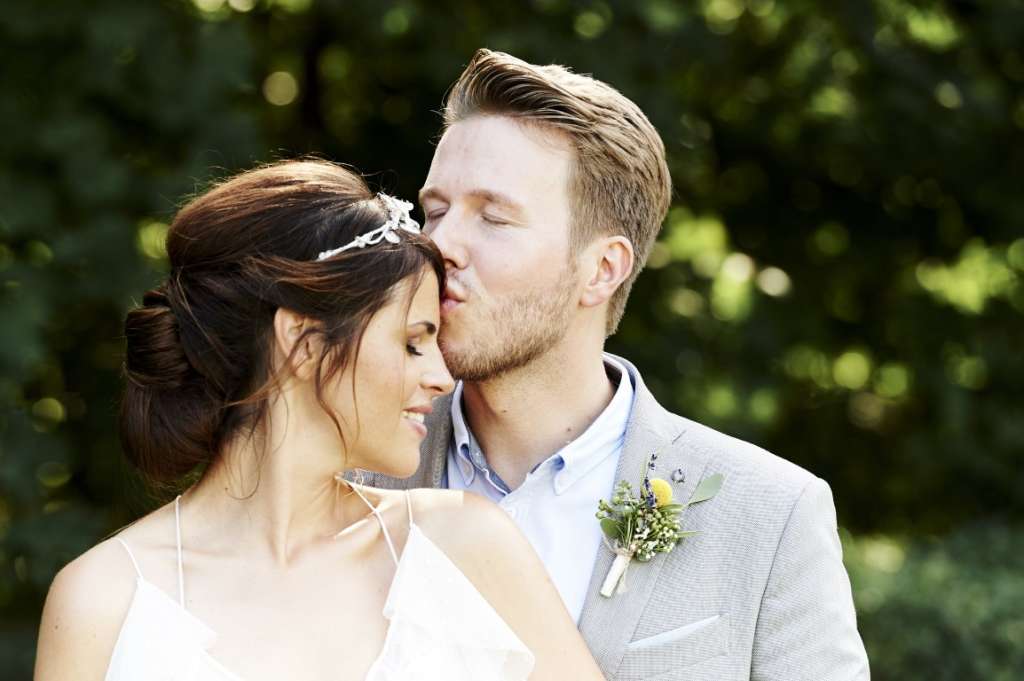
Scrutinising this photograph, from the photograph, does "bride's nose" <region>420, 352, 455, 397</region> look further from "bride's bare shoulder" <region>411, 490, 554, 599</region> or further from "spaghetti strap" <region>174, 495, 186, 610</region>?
"spaghetti strap" <region>174, 495, 186, 610</region>

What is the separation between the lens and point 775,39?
6.86 m

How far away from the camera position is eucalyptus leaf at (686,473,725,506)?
318cm

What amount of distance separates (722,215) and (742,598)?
4.24 metres

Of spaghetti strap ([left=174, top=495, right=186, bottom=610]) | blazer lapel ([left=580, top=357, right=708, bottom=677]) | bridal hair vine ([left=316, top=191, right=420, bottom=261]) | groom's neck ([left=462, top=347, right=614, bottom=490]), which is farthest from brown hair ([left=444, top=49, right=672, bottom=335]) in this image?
spaghetti strap ([left=174, top=495, right=186, bottom=610])

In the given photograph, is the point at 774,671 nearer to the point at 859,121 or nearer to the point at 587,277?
the point at 587,277

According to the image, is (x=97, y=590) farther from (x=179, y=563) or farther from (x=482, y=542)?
(x=482, y=542)

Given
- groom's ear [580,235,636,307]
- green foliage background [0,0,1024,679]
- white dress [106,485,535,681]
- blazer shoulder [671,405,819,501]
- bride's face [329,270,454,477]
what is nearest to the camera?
white dress [106,485,535,681]

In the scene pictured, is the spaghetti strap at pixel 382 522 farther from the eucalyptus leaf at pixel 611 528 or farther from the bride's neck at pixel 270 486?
the eucalyptus leaf at pixel 611 528

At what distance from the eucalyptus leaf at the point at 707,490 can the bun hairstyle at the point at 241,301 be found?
818 millimetres

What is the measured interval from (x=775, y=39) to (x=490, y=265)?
4.07m

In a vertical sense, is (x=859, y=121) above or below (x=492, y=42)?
below

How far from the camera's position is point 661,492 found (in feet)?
10.3

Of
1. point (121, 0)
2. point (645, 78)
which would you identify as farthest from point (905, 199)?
point (121, 0)

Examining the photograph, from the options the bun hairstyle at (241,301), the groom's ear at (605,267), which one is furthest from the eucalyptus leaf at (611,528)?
the bun hairstyle at (241,301)
